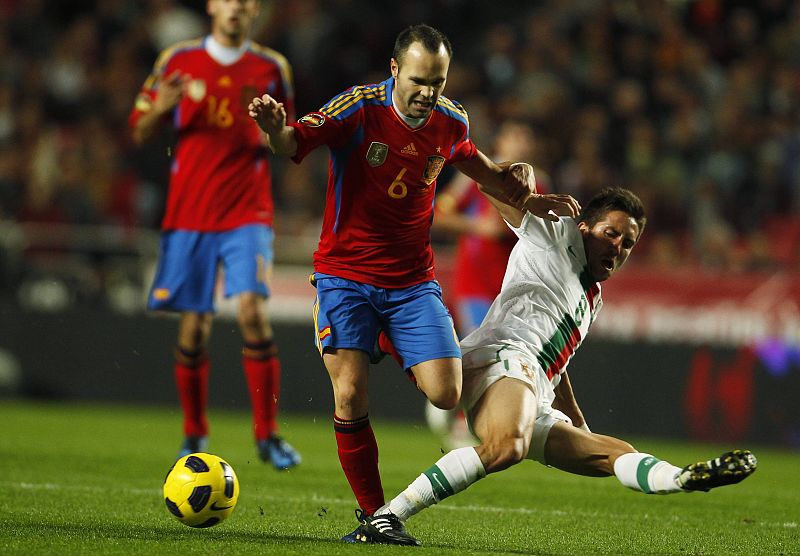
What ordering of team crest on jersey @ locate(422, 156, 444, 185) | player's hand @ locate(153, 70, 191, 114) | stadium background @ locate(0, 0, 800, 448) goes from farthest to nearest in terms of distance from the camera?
stadium background @ locate(0, 0, 800, 448)
player's hand @ locate(153, 70, 191, 114)
team crest on jersey @ locate(422, 156, 444, 185)

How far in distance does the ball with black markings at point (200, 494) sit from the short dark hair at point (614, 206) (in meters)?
2.01

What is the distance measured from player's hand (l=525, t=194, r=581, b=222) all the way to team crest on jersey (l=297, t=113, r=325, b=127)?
42.2 inches

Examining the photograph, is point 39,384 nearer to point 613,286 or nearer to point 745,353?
point 613,286

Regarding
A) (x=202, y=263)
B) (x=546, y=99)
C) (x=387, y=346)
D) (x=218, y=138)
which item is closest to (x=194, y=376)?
(x=202, y=263)

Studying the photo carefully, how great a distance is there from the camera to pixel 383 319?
18.4ft

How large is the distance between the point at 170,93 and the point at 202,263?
110cm

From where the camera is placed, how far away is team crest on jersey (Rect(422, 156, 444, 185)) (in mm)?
5609

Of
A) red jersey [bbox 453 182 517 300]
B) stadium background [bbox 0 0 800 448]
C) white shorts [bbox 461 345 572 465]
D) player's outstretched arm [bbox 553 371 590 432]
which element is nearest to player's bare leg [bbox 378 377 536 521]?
white shorts [bbox 461 345 572 465]

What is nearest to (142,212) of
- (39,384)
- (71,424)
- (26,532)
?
(39,384)

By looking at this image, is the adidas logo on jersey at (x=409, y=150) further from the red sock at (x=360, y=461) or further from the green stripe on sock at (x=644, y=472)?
the green stripe on sock at (x=644, y=472)

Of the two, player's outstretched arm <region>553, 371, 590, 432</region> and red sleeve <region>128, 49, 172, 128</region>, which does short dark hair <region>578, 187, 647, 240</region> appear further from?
red sleeve <region>128, 49, 172, 128</region>

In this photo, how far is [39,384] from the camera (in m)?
12.7

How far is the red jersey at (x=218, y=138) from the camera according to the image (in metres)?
7.88

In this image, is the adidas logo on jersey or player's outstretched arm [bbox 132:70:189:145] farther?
player's outstretched arm [bbox 132:70:189:145]
